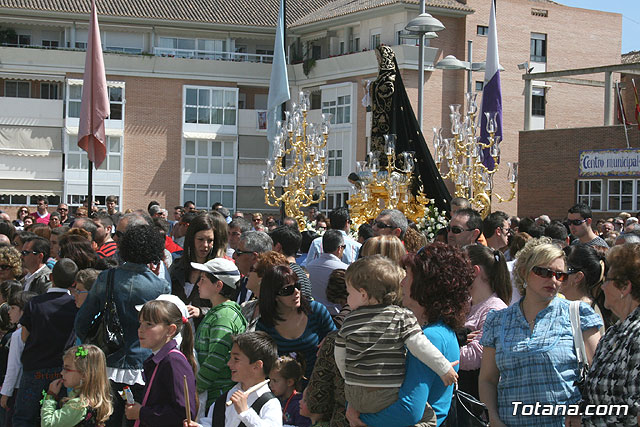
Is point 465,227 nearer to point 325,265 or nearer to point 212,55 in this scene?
point 325,265

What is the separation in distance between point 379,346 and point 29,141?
46145 mm

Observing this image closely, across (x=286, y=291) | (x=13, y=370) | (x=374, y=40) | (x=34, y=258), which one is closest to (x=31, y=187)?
(x=374, y=40)

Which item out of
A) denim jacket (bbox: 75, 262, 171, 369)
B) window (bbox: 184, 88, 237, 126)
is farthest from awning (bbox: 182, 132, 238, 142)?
denim jacket (bbox: 75, 262, 171, 369)

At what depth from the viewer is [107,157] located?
48062 mm

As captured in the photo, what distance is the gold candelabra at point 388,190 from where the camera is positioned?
580 inches

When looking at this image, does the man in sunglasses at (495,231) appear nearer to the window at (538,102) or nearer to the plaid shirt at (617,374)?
the plaid shirt at (617,374)

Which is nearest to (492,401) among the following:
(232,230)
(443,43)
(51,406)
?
(51,406)

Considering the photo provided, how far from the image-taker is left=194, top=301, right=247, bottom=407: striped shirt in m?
5.54

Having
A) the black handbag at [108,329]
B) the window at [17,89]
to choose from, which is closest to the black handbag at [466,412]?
the black handbag at [108,329]

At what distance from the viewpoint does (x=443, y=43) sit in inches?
1836

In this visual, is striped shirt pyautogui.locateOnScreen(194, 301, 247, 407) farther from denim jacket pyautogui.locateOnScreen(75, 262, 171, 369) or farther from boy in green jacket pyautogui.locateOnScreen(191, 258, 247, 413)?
denim jacket pyautogui.locateOnScreen(75, 262, 171, 369)

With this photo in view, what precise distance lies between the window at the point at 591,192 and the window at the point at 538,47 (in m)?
13.3

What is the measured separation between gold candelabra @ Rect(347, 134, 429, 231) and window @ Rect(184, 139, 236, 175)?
35.2m

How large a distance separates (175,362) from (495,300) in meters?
2.17
